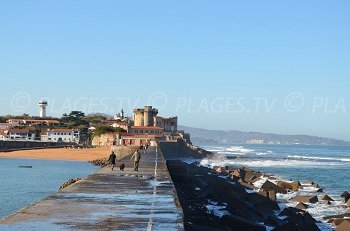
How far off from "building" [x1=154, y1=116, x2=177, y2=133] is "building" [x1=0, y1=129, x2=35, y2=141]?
2574 centimetres

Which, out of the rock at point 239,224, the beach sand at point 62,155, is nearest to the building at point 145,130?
the beach sand at point 62,155

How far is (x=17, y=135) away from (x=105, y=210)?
100 metres

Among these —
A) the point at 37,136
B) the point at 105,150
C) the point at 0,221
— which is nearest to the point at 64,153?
the point at 105,150

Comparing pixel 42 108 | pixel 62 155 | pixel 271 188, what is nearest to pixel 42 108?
pixel 42 108

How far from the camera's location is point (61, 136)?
108750 millimetres

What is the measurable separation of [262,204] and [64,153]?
50771 mm

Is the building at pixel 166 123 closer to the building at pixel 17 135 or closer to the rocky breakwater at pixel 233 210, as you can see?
the building at pixel 17 135

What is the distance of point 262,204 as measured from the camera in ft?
75.3

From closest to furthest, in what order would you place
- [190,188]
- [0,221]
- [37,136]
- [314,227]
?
[0,221], [314,227], [190,188], [37,136]

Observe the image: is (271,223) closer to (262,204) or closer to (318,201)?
(262,204)

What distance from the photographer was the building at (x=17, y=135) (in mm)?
108000

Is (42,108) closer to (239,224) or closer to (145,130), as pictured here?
(145,130)

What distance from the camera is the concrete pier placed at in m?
10.0

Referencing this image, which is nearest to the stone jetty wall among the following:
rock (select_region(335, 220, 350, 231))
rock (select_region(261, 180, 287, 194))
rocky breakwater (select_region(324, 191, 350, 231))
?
rock (select_region(261, 180, 287, 194))
